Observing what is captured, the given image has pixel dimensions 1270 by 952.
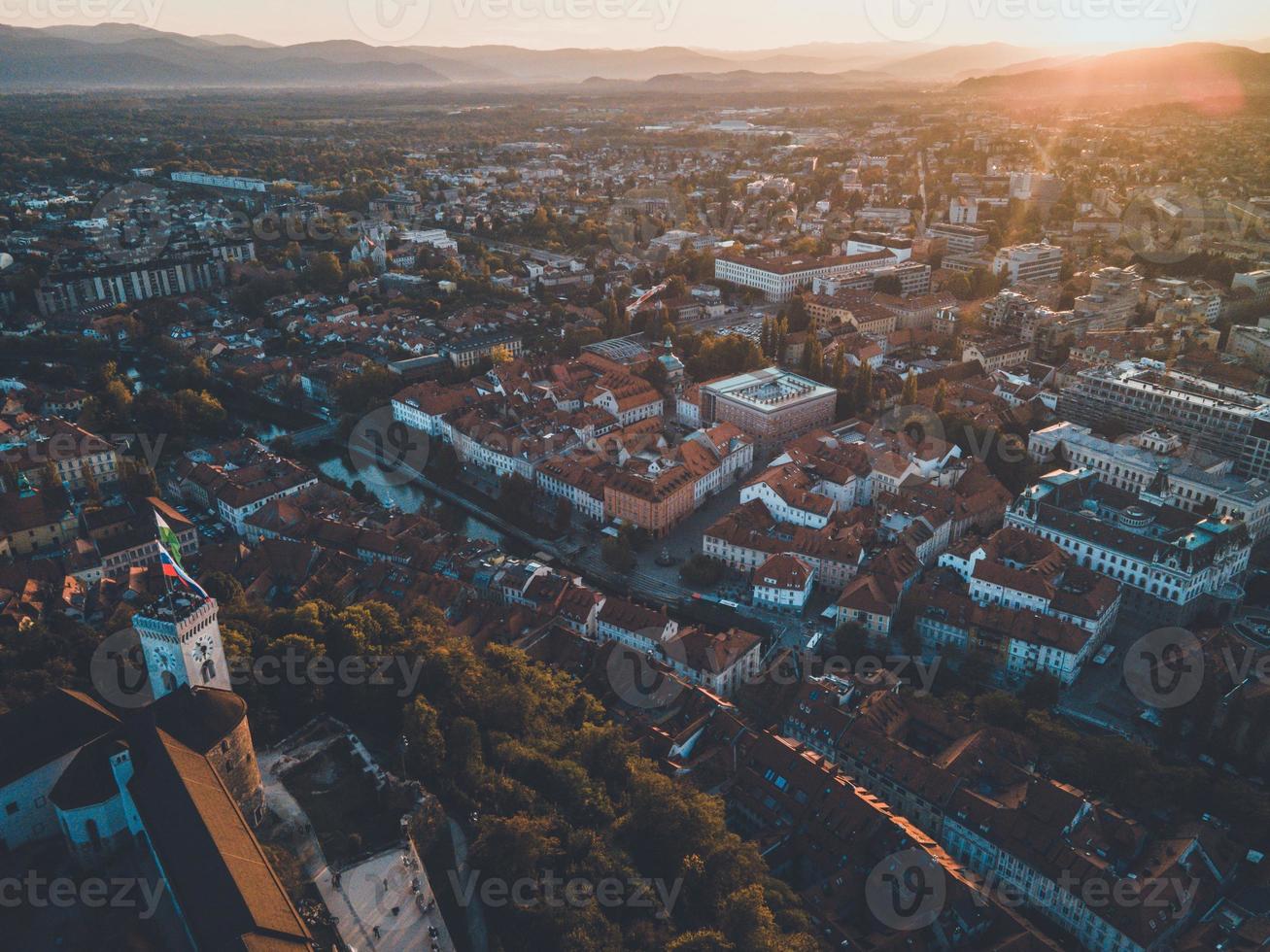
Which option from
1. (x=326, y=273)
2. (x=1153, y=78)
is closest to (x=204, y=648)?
(x=326, y=273)

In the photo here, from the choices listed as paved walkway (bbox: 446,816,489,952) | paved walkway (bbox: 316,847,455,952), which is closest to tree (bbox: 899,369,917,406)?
paved walkway (bbox: 446,816,489,952)

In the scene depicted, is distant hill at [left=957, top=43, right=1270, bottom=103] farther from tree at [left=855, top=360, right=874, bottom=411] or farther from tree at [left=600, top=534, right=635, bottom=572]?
tree at [left=600, top=534, right=635, bottom=572]

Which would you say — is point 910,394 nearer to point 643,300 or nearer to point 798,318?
point 798,318

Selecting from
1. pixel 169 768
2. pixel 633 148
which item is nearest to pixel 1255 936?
pixel 169 768

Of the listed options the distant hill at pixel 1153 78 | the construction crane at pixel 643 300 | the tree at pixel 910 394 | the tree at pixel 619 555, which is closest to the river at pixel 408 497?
the tree at pixel 619 555

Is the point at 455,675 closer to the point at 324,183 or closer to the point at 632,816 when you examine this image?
the point at 632,816
